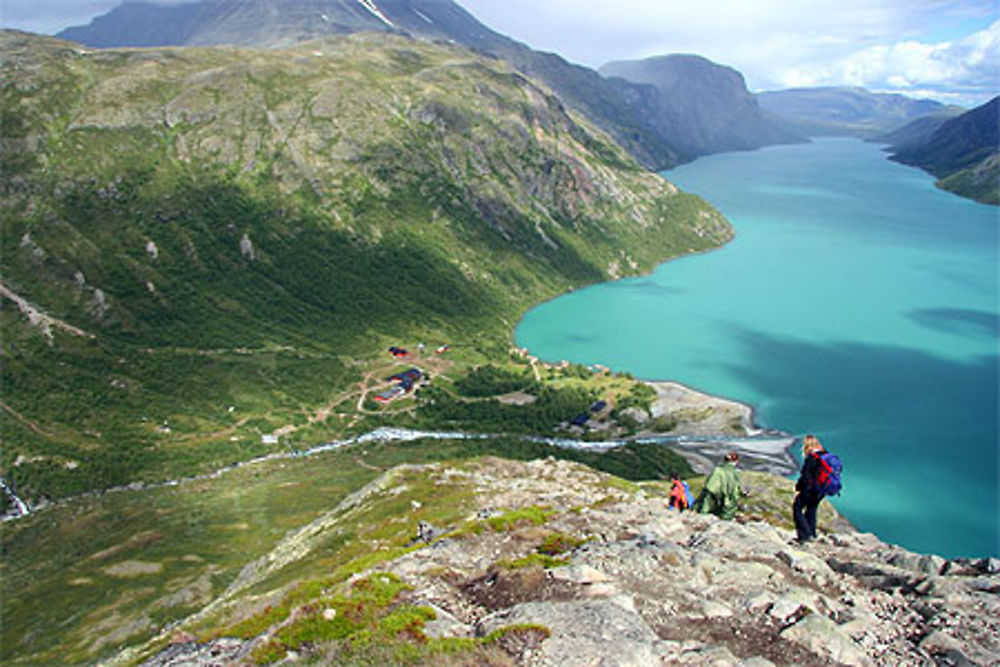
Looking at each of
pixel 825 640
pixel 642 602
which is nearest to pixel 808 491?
pixel 825 640

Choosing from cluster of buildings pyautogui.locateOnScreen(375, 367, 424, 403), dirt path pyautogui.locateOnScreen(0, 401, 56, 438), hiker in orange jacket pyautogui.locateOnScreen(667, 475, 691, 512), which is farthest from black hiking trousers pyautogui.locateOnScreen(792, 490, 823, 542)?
dirt path pyautogui.locateOnScreen(0, 401, 56, 438)

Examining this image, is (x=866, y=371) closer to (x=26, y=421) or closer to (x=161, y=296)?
(x=161, y=296)

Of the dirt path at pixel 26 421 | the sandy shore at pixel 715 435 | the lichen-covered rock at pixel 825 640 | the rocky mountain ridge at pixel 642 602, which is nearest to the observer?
the lichen-covered rock at pixel 825 640

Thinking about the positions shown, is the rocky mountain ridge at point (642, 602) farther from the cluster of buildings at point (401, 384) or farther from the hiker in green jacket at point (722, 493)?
the cluster of buildings at point (401, 384)

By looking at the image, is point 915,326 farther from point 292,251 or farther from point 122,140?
point 122,140

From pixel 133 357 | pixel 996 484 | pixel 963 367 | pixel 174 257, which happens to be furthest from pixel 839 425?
pixel 174 257

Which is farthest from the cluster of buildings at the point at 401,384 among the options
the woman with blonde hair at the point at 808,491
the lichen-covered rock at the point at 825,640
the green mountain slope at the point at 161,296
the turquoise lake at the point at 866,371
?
the lichen-covered rock at the point at 825,640
